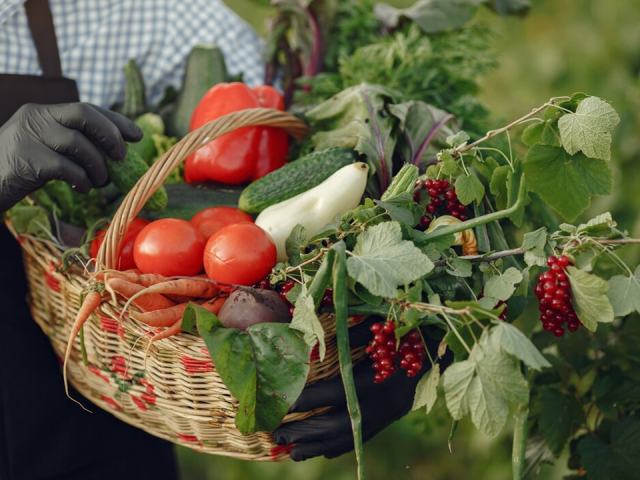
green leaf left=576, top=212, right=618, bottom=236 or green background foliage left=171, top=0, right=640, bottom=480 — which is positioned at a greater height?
green leaf left=576, top=212, right=618, bottom=236

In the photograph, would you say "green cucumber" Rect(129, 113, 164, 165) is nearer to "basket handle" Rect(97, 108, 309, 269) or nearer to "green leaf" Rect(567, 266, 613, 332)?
"basket handle" Rect(97, 108, 309, 269)

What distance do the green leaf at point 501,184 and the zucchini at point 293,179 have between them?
0.32 metres

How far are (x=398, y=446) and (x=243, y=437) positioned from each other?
127 cm

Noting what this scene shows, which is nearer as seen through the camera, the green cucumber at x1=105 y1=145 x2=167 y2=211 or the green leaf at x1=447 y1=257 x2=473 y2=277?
the green leaf at x1=447 y1=257 x2=473 y2=277

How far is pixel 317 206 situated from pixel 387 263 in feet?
1.09

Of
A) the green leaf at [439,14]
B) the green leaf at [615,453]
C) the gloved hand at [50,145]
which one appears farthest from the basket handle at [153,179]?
the green leaf at [615,453]

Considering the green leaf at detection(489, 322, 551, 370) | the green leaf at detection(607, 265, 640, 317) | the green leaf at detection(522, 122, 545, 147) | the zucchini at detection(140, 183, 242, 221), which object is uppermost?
the green leaf at detection(522, 122, 545, 147)

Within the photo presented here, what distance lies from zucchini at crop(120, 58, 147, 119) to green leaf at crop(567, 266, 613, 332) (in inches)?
40.1

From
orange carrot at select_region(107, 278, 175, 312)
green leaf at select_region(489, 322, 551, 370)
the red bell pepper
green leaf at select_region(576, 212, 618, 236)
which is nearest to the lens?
green leaf at select_region(489, 322, 551, 370)

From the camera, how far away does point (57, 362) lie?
3.89 ft

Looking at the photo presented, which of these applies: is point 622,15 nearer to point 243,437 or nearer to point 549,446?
point 549,446

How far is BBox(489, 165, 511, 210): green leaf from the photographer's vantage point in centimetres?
87

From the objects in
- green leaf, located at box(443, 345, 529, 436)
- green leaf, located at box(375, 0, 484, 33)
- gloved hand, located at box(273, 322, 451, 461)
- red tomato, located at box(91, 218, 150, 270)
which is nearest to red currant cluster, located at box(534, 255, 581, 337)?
green leaf, located at box(443, 345, 529, 436)

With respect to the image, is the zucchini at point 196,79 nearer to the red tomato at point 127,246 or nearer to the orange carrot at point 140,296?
the red tomato at point 127,246
